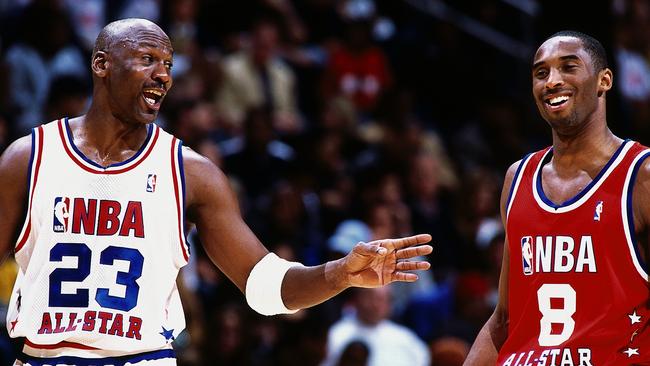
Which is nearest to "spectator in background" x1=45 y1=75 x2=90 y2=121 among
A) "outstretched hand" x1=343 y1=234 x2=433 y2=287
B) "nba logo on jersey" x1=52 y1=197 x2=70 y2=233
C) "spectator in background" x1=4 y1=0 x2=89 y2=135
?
"spectator in background" x1=4 y1=0 x2=89 y2=135

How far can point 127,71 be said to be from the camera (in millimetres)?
5238

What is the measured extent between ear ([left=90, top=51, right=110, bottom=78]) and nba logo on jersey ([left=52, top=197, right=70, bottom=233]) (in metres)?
0.63

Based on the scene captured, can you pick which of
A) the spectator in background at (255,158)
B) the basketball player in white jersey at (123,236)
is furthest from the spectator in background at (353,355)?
the basketball player in white jersey at (123,236)

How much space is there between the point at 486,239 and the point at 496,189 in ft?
2.72

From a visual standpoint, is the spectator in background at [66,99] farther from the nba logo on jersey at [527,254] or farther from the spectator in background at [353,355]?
the nba logo on jersey at [527,254]

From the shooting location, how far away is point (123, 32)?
531cm

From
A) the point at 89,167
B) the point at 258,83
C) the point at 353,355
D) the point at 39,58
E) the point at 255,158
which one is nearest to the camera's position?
the point at 89,167

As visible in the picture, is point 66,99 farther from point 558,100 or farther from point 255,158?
point 558,100

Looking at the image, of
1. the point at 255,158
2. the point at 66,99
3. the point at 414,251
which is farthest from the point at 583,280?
the point at 255,158

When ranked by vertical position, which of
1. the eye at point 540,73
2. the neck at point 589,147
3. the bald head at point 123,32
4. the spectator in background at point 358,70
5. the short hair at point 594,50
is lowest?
the neck at point 589,147

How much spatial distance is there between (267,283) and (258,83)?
6.45m

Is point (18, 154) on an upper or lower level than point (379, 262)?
upper

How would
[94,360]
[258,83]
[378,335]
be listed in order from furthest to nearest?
[258,83] → [378,335] → [94,360]

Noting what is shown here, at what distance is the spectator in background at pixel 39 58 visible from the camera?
10258mm
